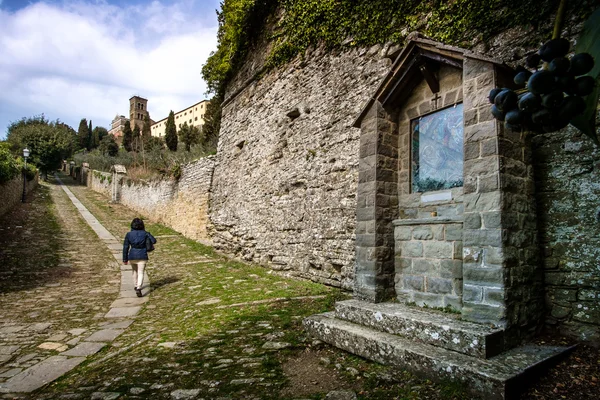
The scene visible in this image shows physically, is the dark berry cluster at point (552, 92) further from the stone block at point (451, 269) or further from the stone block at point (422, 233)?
the stone block at point (422, 233)

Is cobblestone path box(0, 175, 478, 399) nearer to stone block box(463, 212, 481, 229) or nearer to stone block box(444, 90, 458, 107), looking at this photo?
stone block box(463, 212, 481, 229)

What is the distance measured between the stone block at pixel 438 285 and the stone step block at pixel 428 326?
0.75ft

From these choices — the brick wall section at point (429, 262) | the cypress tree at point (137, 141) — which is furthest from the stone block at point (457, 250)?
the cypress tree at point (137, 141)

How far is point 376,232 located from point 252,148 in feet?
21.3

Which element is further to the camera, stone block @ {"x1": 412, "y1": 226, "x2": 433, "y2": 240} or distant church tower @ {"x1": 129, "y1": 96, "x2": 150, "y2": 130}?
distant church tower @ {"x1": 129, "y1": 96, "x2": 150, "y2": 130}

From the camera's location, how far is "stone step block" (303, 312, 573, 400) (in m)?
2.35

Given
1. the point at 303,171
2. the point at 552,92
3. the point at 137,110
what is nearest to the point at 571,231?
the point at 552,92

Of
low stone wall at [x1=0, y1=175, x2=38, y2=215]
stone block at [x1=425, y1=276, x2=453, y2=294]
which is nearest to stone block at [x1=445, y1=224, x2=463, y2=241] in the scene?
stone block at [x1=425, y1=276, x2=453, y2=294]

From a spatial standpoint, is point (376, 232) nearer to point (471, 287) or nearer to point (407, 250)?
point (407, 250)

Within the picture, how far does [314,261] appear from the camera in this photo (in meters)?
6.71

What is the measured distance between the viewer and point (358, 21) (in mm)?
6430

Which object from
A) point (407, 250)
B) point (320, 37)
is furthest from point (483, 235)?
point (320, 37)

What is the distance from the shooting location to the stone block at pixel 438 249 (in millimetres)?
3561

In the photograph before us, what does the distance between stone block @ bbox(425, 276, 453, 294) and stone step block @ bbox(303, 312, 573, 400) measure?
0.74 metres
